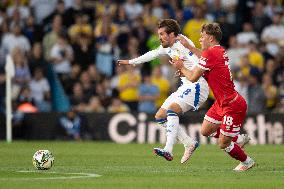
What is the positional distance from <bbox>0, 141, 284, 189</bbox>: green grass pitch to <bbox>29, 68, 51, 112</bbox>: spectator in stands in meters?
5.34

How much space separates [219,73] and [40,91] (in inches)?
478

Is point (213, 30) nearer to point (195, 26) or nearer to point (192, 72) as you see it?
point (192, 72)

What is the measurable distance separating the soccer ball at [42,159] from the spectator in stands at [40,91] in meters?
11.4

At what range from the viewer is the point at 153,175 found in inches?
496

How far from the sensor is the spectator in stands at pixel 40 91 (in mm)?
24719

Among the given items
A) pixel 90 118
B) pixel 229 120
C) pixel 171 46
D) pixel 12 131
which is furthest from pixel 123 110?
pixel 229 120

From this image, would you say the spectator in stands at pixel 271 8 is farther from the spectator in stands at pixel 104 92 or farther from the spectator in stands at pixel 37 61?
the spectator in stands at pixel 37 61

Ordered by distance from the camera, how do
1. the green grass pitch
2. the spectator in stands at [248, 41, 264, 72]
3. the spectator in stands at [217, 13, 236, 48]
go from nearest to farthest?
the green grass pitch, the spectator in stands at [248, 41, 264, 72], the spectator in stands at [217, 13, 236, 48]

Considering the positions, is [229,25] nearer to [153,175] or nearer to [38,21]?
[38,21]

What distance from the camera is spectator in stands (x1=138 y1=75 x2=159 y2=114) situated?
2373cm

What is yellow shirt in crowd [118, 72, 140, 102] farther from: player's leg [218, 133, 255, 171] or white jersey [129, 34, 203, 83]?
player's leg [218, 133, 255, 171]

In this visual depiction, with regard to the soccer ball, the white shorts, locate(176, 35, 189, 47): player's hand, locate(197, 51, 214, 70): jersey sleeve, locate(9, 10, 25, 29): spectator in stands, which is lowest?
the soccer ball

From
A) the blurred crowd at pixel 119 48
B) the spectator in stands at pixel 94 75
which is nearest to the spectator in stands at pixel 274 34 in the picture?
the blurred crowd at pixel 119 48

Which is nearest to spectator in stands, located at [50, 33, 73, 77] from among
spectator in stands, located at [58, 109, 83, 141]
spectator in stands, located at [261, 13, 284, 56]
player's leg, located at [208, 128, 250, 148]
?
spectator in stands, located at [58, 109, 83, 141]
